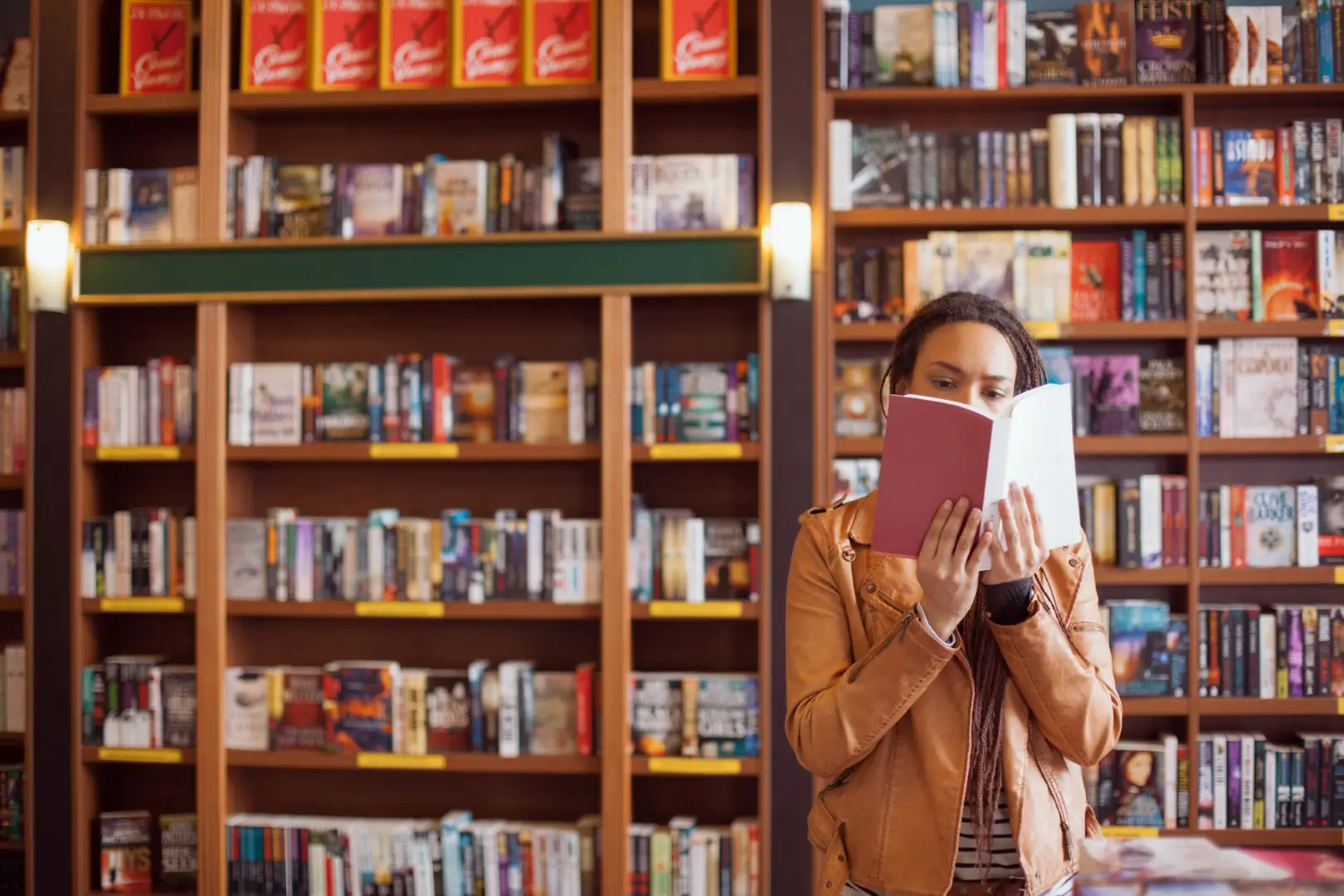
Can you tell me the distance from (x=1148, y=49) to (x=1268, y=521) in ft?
4.71

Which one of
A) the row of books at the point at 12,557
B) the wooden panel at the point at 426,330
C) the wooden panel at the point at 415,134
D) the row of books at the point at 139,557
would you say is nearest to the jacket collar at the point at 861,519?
the wooden panel at the point at 426,330

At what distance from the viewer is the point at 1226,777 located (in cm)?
322

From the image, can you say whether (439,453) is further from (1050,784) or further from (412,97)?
(1050,784)

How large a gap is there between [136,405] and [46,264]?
493 mm

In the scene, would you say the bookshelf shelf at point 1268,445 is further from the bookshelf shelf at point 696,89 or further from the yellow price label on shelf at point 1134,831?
the bookshelf shelf at point 696,89

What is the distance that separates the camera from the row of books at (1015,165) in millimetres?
3262

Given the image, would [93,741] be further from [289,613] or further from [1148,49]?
[1148,49]

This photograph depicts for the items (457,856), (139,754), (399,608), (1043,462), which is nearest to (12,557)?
(139,754)

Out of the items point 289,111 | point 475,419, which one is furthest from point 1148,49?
point 289,111

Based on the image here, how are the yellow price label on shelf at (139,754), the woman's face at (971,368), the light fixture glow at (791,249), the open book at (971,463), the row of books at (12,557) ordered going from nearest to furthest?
the open book at (971,463), the woman's face at (971,368), the light fixture glow at (791,249), the yellow price label on shelf at (139,754), the row of books at (12,557)

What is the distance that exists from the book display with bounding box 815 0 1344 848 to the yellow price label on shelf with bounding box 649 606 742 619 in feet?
1.36

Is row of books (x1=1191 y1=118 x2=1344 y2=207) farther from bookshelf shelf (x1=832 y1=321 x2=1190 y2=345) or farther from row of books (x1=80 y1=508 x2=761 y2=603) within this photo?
row of books (x1=80 y1=508 x2=761 y2=603)

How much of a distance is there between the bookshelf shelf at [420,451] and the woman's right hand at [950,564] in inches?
78.7

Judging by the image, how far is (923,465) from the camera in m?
1.35
